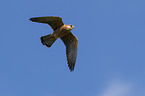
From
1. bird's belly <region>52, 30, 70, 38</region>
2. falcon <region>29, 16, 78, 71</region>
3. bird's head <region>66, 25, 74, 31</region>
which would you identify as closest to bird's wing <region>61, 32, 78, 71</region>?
falcon <region>29, 16, 78, 71</region>

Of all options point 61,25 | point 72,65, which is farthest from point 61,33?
point 72,65

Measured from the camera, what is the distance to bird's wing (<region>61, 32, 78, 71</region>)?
20.5m

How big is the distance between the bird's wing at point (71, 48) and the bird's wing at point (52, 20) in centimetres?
94

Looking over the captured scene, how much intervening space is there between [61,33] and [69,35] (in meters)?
0.75

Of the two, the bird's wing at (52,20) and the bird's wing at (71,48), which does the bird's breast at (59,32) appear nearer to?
the bird's wing at (52,20)

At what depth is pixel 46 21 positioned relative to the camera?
1961cm

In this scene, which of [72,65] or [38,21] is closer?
[38,21]

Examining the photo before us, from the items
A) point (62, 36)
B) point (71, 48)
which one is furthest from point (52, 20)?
point (71, 48)

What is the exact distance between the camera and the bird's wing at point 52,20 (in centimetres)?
1905

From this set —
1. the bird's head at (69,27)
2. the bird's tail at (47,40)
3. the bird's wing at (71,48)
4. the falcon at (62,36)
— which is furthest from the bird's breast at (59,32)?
the bird's wing at (71,48)

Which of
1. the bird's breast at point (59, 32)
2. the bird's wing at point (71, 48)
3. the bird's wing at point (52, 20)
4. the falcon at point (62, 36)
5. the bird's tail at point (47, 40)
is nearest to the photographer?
the bird's wing at point (52, 20)

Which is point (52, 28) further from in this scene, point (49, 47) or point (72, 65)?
point (72, 65)

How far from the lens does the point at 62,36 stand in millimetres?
20312

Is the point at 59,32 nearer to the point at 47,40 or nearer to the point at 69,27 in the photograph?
the point at 69,27
